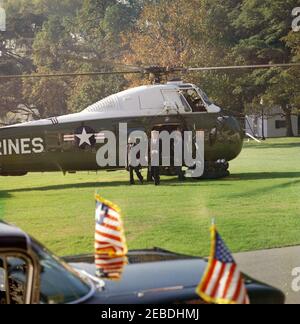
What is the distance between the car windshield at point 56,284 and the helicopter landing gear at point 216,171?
469 cm

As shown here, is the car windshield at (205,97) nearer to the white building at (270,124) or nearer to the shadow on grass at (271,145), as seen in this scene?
the white building at (270,124)

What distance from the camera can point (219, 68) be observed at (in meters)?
6.29

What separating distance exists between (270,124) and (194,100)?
3.20ft

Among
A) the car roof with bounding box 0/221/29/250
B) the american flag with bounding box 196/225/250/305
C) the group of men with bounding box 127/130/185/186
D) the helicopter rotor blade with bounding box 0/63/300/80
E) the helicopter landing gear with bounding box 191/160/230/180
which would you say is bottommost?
the helicopter landing gear with bounding box 191/160/230/180

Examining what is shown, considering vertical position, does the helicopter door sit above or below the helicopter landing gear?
above

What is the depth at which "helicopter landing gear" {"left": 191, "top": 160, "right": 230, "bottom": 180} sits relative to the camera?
735cm

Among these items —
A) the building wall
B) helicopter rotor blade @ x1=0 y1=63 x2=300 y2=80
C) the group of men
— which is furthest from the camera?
the building wall

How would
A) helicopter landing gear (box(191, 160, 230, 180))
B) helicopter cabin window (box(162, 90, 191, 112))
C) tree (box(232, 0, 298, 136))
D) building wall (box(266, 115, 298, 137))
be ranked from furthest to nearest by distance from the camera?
helicopter cabin window (box(162, 90, 191, 112)) < building wall (box(266, 115, 298, 137)) < helicopter landing gear (box(191, 160, 230, 180)) < tree (box(232, 0, 298, 136))

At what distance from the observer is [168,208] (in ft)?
19.1

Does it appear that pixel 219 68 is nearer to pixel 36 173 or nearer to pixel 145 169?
pixel 145 169

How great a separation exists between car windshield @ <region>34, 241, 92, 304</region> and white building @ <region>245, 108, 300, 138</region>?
15.3 ft

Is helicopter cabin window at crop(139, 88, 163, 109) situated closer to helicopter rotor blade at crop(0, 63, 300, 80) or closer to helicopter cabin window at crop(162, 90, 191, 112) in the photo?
helicopter cabin window at crop(162, 90, 191, 112)

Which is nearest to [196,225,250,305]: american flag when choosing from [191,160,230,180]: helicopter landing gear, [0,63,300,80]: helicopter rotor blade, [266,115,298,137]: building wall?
[0,63,300,80]: helicopter rotor blade
